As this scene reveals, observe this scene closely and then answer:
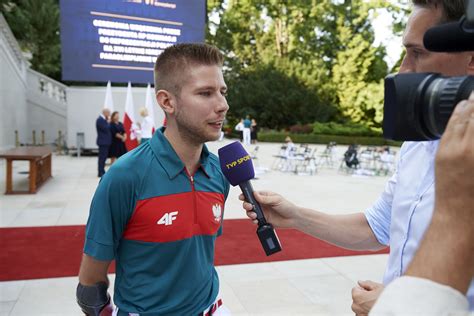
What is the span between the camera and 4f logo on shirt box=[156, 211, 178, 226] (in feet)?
5.50

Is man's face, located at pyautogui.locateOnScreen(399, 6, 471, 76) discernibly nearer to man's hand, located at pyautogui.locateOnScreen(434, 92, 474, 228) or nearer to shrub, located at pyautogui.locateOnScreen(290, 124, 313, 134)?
man's hand, located at pyautogui.locateOnScreen(434, 92, 474, 228)

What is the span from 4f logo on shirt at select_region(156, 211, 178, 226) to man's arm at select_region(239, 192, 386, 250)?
0.32m

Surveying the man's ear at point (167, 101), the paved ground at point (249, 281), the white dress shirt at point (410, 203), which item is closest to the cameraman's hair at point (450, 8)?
the white dress shirt at point (410, 203)

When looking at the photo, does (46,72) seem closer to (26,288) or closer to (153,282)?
(26,288)

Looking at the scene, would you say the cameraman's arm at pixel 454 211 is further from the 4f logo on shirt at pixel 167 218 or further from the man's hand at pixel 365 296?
the 4f logo on shirt at pixel 167 218

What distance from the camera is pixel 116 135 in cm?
1234

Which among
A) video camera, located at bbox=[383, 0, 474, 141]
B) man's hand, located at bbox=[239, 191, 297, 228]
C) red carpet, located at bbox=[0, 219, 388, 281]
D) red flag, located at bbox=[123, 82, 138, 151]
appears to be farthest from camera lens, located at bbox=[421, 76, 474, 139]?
red flag, located at bbox=[123, 82, 138, 151]

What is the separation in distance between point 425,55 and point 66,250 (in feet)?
16.3

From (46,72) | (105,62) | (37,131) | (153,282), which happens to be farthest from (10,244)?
(46,72)

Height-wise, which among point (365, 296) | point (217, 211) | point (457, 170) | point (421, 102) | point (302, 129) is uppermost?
point (302, 129)

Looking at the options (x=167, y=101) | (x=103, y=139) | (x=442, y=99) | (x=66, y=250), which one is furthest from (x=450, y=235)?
(x=103, y=139)

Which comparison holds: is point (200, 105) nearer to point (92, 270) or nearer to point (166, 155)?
point (166, 155)

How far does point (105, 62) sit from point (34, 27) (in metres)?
22.2

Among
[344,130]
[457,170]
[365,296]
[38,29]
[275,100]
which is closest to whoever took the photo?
[457,170]
